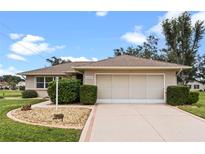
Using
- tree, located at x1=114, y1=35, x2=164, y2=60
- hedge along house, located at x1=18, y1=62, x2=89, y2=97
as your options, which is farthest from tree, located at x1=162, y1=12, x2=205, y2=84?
hedge along house, located at x1=18, y1=62, x2=89, y2=97

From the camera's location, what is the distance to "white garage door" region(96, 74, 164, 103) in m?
21.6

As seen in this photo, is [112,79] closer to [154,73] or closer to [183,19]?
[154,73]

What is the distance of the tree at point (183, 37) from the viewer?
39062mm

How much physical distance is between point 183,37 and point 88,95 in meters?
22.8

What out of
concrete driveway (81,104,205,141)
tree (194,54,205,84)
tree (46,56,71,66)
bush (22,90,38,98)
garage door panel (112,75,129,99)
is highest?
tree (46,56,71,66)

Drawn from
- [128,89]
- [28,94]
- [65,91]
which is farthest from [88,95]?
[28,94]

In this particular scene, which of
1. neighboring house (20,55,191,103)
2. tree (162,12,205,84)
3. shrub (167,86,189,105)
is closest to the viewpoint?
shrub (167,86,189,105)

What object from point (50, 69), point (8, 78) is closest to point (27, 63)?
point (50, 69)

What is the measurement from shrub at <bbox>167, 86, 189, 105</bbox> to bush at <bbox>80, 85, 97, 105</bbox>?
4.89 metres

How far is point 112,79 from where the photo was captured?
21.6m

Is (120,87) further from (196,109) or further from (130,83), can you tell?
(196,109)

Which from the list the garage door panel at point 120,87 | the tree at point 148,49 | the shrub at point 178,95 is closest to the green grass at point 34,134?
the garage door panel at point 120,87

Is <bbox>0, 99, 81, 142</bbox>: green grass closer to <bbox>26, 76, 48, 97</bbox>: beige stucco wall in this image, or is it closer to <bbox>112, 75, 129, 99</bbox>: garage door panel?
<bbox>112, 75, 129, 99</bbox>: garage door panel
